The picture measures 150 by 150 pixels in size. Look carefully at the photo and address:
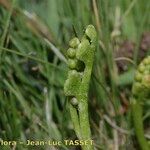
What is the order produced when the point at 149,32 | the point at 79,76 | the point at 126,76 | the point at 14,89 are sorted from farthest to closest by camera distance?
the point at 149,32 < the point at 126,76 < the point at 14,89 < the point at 79,76

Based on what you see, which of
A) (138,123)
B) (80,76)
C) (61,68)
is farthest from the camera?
(61,68)

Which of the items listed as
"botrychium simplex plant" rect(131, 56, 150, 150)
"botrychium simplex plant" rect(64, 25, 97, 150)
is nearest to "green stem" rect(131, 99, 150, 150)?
"botrychium simplex plant" rect(131, 56, 150, 150)

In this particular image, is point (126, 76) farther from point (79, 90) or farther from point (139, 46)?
point (79, 90)

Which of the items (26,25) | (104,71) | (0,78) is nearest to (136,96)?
(104,71)

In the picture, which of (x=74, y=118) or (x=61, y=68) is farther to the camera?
(x=61, y=68)

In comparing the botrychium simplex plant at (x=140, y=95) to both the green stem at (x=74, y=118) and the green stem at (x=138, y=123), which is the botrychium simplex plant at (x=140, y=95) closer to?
the green stem at (x=138, y=123)

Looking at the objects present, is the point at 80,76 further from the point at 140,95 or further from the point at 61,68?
the point at 61,68

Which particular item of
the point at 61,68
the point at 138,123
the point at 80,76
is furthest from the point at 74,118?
the point at 61,68
